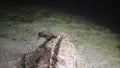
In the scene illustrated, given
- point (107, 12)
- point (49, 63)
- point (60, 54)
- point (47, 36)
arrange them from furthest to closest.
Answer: point (107, 12), point (47, 36), point (60, 54), point (49, 63)

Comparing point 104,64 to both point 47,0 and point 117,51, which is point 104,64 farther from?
point 47,0

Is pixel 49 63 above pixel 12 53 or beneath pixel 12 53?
above

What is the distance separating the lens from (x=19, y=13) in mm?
8945

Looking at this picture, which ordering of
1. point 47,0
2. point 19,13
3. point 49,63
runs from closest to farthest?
point 49,63 → point 19,13 → point 47,0

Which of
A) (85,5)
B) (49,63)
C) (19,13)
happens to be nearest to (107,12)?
(85,5)

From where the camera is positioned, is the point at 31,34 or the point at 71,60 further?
the point at 31,34

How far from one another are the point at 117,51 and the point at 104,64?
98cm

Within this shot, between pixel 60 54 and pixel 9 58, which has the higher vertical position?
pixel 60 54

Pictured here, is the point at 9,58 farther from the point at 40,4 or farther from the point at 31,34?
the point at 40,4

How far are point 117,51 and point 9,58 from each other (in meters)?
3.53

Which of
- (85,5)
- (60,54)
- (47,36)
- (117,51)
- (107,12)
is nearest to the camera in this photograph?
(60,54)

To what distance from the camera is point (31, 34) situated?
7.06 meters

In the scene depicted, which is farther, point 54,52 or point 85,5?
point 85,5

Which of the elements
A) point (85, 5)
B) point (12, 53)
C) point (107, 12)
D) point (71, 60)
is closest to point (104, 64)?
point (71, 60)
